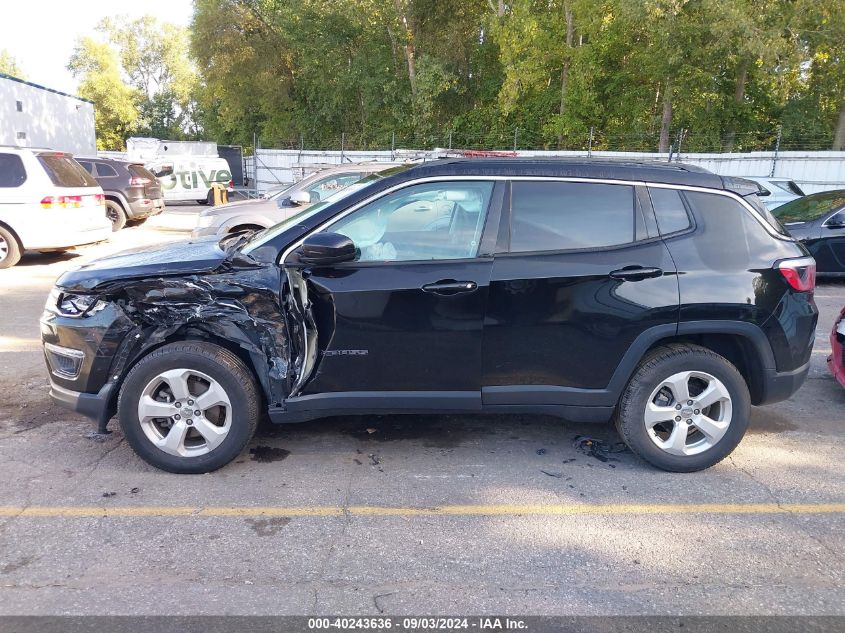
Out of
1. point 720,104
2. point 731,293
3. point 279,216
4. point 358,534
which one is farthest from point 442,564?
point 720,104

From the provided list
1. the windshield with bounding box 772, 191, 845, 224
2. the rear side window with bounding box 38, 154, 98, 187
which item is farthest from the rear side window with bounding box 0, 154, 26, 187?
the windshield with bounding box 772, 191, 845, 224

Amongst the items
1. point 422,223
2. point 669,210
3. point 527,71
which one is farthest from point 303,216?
point 527,71

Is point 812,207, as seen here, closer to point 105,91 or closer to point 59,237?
point 59,237

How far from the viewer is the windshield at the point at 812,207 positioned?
1021 centimetres

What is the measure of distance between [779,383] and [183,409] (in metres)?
3.59

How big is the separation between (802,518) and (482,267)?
7.23 ft

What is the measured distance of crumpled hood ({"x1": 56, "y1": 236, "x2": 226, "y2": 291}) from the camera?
12.8 feet

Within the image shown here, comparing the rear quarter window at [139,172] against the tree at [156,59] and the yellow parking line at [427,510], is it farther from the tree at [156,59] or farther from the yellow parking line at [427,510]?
the tree at [156,59]

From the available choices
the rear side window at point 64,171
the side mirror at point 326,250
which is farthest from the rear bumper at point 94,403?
the rear side window at point 64,171

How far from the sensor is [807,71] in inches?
954

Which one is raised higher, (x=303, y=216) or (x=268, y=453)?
(x=303, y=216)

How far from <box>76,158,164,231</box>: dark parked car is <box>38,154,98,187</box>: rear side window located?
378 centimetres

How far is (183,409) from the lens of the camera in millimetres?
3896

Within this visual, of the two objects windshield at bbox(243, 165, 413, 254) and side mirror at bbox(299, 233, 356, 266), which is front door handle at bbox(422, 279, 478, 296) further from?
windshield at bbox(243, 165, 413, 254)
